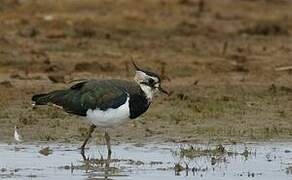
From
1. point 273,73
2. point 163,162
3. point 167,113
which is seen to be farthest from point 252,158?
point 273,73

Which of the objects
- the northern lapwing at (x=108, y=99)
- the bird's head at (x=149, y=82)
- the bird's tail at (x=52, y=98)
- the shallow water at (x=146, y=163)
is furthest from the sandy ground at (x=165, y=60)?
the bird's head at (x=149, y=82)

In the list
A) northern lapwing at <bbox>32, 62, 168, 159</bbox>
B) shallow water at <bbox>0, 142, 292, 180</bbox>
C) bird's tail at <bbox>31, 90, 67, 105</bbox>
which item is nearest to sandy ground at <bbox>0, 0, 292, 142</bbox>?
shallow water at <bbox>0, 142, 292, 180</bbox>

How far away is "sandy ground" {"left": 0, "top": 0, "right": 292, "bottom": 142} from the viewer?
1323 centimetres

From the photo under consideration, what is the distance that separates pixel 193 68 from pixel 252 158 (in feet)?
18.9

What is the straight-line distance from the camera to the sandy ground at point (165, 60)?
13.2 meters

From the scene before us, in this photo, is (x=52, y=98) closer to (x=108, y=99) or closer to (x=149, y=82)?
(x=108, y=99)

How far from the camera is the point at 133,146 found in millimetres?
12180

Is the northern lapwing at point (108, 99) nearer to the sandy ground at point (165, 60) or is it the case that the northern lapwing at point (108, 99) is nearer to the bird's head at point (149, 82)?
the bird's head at point (149, 82)

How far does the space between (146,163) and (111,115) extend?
572mm

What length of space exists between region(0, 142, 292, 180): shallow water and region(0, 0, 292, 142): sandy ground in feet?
1.69

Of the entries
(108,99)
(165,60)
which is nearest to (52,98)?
(108,99)

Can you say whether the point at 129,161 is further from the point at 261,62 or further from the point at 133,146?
the point at 261,62

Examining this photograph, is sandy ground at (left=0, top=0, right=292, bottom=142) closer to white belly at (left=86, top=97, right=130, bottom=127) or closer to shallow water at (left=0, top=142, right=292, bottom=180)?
shallow water at (left=0, top=142, right=292, bottom=180)

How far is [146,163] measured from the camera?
1116 centimetres
